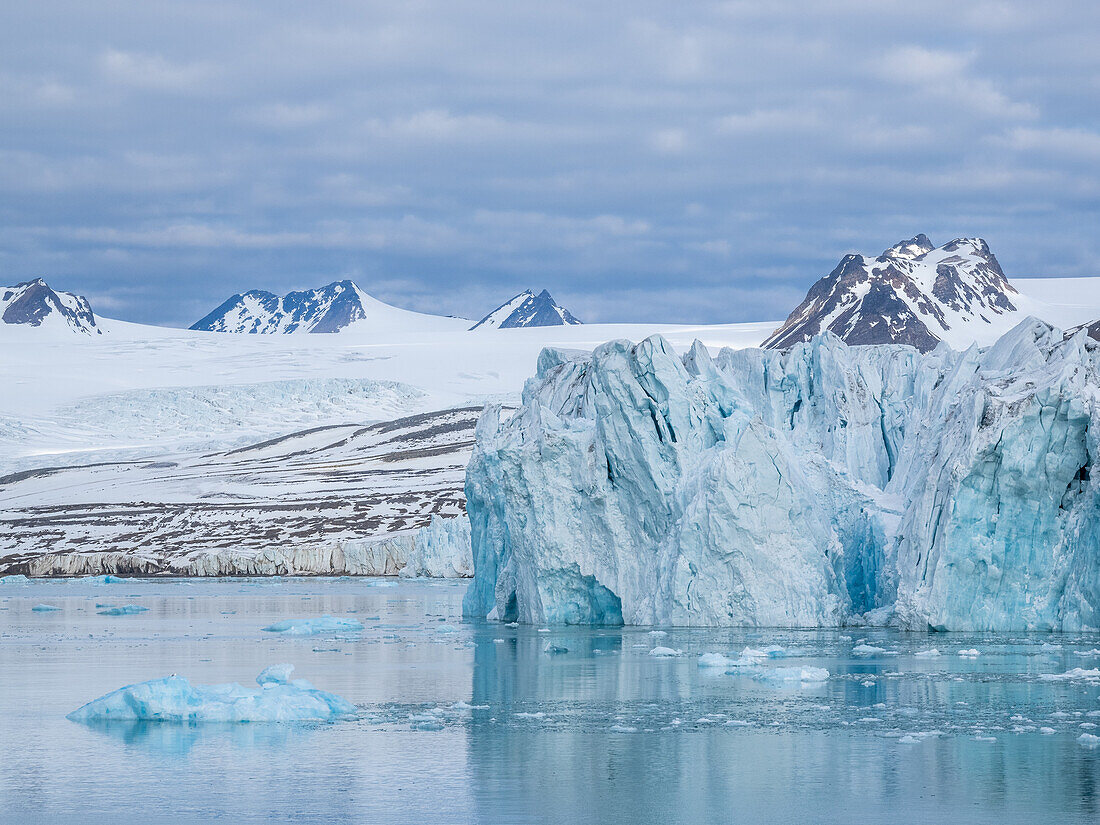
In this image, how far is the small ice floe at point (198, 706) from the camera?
18.1 m

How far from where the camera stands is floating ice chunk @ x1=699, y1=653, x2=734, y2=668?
2269 centimetres

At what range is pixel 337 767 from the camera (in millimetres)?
14812

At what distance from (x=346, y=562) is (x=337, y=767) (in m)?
57.4

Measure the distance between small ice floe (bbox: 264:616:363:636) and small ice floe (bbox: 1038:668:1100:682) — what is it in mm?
17676

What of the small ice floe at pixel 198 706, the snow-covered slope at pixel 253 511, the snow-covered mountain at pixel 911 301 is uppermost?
the snow-covered mountain at pixel 911 301

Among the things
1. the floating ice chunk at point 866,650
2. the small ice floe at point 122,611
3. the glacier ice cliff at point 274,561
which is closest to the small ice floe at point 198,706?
the floating ice chunk at point 866,650

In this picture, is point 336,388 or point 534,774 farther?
point 336,388

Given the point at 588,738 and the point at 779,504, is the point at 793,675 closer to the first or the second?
the point at 588,738

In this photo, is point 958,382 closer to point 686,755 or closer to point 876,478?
point 876,478

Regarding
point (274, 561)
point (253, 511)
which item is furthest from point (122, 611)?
point (253, 511)

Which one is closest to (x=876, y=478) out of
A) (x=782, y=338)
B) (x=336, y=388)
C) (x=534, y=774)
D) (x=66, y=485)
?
(x=534, y=774)

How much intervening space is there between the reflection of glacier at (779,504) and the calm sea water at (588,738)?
158 centimetres

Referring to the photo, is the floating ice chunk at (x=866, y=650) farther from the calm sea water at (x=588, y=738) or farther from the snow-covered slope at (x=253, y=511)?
the snow-covered slope at (x=253, y=511)

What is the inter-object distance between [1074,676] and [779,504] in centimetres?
988
